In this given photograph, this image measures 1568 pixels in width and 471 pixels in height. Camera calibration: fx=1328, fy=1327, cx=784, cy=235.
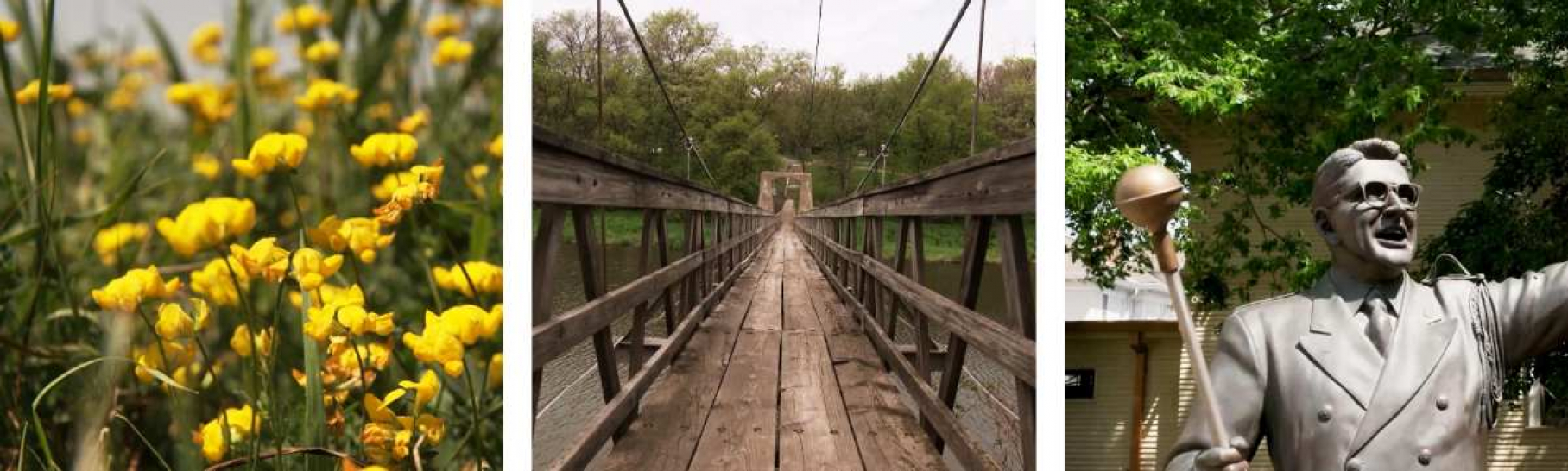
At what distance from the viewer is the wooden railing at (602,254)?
2.46m

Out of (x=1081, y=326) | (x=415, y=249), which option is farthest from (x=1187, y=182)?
(x=415, y=249)

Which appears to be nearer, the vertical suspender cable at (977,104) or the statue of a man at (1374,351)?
the statue of a man at (1374,351)

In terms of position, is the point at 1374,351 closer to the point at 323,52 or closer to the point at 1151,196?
the point at 1151,196

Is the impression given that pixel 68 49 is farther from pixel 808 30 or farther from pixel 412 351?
pixel 808 30

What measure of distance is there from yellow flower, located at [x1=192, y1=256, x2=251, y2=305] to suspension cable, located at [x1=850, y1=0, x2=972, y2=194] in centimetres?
119

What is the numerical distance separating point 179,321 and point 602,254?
0.83 meters

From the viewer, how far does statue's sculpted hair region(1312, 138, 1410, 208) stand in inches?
69.3

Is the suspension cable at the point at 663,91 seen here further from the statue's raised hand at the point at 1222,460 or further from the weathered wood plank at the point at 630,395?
the statue's raised hand at the point at 1222,460

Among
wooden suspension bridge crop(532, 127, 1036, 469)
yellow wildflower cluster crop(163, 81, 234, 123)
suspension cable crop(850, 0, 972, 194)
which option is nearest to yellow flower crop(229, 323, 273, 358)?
Result: yellow wildflower cluster crop(163, 81, 234, 123)

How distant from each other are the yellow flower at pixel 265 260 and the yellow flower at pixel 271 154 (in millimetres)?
140

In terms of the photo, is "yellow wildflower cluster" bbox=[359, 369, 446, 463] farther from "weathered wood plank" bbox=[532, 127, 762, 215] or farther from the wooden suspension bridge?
"weathered wood plank" bbox=[532, 127, 762, 215]

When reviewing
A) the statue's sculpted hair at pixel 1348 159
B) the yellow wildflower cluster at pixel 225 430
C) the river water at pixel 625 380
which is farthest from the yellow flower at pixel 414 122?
the statue's sculpted hair at pixel 1348 159

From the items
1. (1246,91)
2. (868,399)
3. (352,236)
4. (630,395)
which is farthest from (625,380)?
(1246,91)

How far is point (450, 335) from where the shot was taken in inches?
99.2
